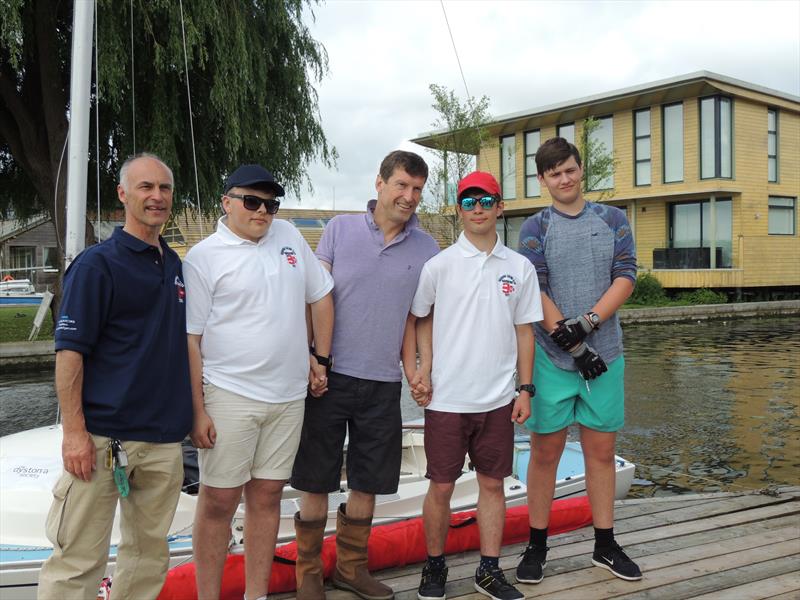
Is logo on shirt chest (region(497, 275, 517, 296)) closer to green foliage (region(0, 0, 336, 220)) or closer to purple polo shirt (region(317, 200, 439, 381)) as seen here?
purple polo shirt (region(317, 200, 439, 381))

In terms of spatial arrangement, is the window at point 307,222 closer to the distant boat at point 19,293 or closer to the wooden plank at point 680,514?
the distant boat at point 19,293

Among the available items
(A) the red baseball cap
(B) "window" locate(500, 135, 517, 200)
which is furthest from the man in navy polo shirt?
(B) "window" locate(500, 135, 517, 200)

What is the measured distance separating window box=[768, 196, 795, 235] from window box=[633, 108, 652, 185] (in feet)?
16.2

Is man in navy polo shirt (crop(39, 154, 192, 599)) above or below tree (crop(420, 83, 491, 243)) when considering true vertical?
below

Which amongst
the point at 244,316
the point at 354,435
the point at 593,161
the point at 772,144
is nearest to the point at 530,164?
the point at 593,161

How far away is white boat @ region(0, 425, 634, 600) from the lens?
13.9 feet

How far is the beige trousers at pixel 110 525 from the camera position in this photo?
2.72 meters

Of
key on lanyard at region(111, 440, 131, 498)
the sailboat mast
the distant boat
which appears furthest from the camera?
the distant boat

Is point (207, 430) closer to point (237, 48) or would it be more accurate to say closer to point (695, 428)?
point (695, 428)

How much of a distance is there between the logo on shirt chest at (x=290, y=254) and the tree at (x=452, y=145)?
24.4m

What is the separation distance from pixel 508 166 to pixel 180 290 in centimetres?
3242

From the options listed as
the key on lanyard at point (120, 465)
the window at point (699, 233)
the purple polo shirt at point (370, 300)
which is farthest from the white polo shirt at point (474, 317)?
the window at point (699, 233)

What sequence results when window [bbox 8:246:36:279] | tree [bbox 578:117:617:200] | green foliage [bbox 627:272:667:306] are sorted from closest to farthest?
green foliage [bbox 627:272:667:306] → tree [bbox 578:117:617:200] → window [bbox 8:246:36:279]

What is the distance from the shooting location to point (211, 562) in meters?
3.08
